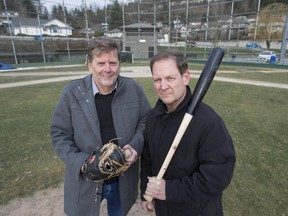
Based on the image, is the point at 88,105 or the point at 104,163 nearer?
the point at 104,163

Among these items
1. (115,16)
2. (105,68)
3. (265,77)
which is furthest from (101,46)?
(115,16)

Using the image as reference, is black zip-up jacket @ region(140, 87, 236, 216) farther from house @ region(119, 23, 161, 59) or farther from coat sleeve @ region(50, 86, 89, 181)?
house @ region(119, 23, 161, 59)

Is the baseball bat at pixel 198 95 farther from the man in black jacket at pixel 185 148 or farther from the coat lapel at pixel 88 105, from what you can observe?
the coat lapel at pixel 88 105

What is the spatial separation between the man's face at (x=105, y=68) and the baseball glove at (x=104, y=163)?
0.54m

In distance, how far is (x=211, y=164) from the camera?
1.57m

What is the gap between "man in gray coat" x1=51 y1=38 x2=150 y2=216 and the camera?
6.46ft

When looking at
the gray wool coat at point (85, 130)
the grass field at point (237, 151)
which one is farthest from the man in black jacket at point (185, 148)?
the grass field at point (237, 151)

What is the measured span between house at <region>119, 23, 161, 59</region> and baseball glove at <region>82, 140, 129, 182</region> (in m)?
32.7

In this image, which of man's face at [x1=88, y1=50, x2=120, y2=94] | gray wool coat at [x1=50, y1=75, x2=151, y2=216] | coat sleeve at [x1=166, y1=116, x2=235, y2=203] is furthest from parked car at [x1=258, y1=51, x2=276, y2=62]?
coat sleeve at [x1=166, y1=116, x2=235, y2=203]

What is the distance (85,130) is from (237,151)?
3774 millimetres

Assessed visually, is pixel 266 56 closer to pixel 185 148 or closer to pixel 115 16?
pixel 115 16

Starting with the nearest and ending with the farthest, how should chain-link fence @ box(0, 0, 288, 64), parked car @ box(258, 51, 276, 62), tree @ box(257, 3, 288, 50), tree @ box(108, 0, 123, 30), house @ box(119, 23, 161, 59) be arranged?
tree @ box(257, 3, 288, 50) < parked car @ box(258, 51, 276, 62) < chain-link fence @ box(0, 0, 288, 64) < house @ box(119, 23, 161, 59) < tree @ box(108, 0, 123, 30)

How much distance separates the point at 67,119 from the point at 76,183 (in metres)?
0.59

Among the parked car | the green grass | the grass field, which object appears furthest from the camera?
the parked car
